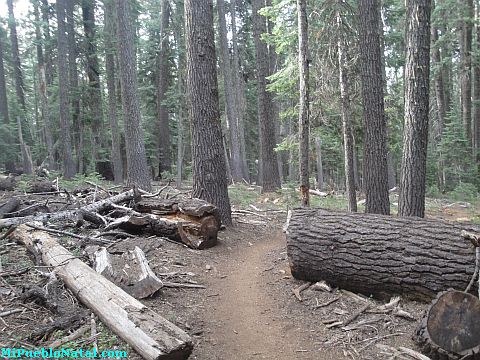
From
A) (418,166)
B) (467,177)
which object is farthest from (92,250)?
(467,177)

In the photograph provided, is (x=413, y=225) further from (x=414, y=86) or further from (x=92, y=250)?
(x=92, y=250)

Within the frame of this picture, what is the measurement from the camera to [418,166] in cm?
730

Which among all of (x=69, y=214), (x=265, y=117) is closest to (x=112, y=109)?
(x=265, y=117)

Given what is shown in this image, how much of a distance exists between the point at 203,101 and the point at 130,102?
16.1ft

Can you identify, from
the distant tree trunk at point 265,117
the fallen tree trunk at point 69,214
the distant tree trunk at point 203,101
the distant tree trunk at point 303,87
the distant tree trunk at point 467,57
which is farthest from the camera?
the distant tree trunk at point 467,57

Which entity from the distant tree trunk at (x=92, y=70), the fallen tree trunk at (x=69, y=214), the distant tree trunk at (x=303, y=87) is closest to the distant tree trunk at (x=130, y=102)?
the fallen tree trunk at (x=69, y=214)

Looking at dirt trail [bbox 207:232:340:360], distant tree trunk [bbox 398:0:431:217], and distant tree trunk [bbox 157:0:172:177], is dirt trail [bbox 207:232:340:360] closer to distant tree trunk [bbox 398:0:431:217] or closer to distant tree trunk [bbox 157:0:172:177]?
distant tree trunk [bbox 398:0:431:217]

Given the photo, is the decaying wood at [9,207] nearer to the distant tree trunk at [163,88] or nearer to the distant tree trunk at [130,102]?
the distant tree trunk at [130,102]

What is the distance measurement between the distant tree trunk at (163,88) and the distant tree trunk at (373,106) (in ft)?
48.4

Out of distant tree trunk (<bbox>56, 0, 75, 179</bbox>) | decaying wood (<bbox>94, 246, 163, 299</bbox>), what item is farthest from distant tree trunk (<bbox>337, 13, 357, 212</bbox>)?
distant tree trunk (<bbox>56, 0, 75, 179</bbox>)

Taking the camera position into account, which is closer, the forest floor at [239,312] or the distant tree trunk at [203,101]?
the forest floor at [239,312]

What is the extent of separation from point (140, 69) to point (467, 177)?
21126 millimetres

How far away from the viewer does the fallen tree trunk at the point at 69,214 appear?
7324mm

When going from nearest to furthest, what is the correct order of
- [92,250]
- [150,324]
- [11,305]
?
[150,324] < [11,305] < [92,250]
